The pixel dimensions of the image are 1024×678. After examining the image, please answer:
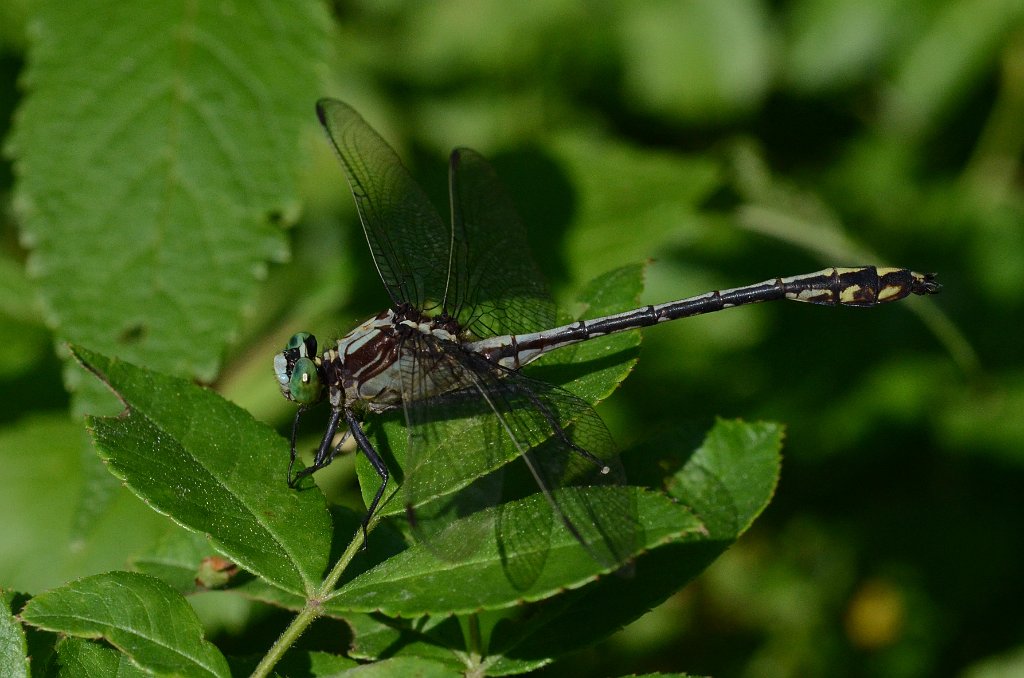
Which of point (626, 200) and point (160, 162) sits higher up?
point (626, 200)

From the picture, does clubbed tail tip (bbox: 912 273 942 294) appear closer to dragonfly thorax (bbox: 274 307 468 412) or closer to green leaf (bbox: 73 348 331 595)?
dragonfly thorax (bbox: 274 307 468 412)

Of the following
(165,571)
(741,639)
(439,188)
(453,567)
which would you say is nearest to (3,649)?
(165,571)

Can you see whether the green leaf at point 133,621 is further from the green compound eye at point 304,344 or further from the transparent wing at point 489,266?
the transparent wing at point 489,266

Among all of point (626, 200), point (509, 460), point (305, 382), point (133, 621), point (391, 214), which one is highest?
point (626, 200)

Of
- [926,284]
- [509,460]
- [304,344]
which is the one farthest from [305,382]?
[926,284]

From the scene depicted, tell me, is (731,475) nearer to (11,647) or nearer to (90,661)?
(90,661)

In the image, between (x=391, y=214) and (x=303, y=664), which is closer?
(x=303, y=664)

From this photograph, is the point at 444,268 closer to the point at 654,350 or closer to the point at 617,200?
the point at 617,200

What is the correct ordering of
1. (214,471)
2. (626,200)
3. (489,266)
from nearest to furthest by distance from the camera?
(214,471) < (489,266) < (626,200)
